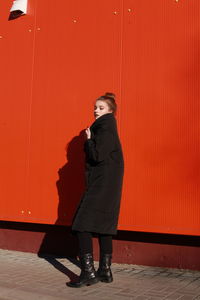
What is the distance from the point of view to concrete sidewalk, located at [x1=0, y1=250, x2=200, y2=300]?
3.59 meters

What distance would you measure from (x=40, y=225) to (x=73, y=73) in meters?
1.92

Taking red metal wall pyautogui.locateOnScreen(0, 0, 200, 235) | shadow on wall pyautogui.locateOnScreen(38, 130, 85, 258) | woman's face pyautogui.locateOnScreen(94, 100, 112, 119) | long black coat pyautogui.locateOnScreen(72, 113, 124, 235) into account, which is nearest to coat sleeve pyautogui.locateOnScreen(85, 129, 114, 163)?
long black coat pyautogui.locateOnScreen(72, 113, 124, 235)

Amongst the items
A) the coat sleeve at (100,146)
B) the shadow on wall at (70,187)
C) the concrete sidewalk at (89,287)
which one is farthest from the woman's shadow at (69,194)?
the coat sleeve at (100,146)

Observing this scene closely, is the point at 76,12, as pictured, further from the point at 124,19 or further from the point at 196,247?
the point at 196,247

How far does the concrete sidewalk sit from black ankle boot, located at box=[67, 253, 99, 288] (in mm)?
51

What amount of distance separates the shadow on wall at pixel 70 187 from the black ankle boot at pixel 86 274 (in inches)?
48.2

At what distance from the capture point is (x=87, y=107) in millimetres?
5082

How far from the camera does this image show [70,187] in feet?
16.8

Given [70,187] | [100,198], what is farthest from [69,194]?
[100,198]

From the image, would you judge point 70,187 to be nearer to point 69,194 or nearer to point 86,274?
point 69,194

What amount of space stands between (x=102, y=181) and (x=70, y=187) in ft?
4.21

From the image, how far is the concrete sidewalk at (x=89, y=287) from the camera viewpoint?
11.8ft

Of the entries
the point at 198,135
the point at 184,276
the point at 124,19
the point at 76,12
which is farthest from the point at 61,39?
the point at 184,276

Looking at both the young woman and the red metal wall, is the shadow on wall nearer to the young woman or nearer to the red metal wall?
the red metal wall
